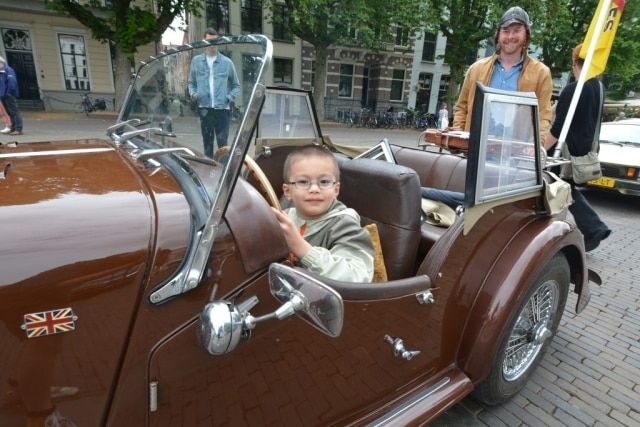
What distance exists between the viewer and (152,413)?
3.34 ft

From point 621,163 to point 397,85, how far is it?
22374mm

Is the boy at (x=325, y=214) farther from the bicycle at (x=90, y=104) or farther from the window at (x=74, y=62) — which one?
the window at (x=74, y=62)

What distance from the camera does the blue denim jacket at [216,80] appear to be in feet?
4.04

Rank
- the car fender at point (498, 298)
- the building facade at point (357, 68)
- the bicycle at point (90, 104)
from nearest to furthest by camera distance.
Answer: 1. the car fender at point (498, 298)
2. the bicycle at point (90, 104)
3. the building facade at point (357, 68)

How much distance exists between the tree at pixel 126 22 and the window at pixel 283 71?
9016 mm

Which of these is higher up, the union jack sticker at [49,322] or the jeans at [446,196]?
the union jack sticker at [49,322]

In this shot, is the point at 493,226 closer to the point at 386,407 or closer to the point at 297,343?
the point at 386,407

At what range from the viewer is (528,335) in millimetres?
2225

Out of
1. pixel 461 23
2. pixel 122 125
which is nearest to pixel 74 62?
pixel 461 23

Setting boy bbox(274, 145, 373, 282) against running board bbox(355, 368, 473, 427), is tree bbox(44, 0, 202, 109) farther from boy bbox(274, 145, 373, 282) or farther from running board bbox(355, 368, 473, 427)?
running board bbox(355, 368, 473, 427)

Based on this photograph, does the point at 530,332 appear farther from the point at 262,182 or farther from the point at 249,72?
the point at 249,72

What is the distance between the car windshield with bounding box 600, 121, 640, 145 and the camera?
7.15 metres

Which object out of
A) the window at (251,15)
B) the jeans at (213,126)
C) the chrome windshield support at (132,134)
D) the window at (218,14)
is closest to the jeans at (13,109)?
the chrome windshield support at (132,134)

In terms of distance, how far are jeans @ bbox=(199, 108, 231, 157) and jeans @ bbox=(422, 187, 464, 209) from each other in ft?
5.06
